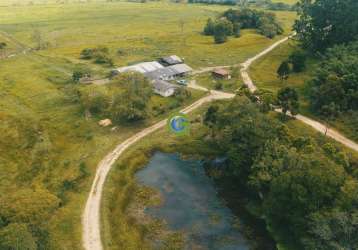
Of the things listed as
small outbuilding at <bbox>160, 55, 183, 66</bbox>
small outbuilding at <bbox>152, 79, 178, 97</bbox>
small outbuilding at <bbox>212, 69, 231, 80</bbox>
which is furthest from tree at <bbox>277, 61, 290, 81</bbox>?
small outbuilding at <bbox>160, 55, 183, 66</bbox>

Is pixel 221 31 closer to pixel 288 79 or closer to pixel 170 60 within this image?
pixel 170 60

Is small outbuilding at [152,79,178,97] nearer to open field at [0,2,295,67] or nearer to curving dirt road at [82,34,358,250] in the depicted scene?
curving dirt road at [82,34,358,250]

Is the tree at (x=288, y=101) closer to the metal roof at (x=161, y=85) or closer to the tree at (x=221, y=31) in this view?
the metal roof at (x=161, y=85)

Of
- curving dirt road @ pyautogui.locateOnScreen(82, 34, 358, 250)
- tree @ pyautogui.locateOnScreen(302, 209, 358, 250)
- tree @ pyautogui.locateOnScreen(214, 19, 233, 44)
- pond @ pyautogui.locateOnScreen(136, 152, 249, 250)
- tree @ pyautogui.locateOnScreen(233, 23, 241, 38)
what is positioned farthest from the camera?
tree @ pyautogui.locateOnScreen(233, 23, 241, 38)

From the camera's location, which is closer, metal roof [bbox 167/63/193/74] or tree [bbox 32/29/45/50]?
metal roof [bbox 167/63/193/74]

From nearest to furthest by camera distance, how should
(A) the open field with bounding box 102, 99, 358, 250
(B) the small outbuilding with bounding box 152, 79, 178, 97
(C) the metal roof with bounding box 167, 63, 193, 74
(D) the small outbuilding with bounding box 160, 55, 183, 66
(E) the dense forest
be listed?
1. (E) the dense forest
2. (A) the open field with bounding box 102, 99, 358, 250
3. (B) the small outbuilding with bounding box 152, 79, 178, 97
4. (C) the metal roof with bounding box 167, 63, 193, 74
5. (D) the small outbuilding with bounding box 160, 55, 183, 66

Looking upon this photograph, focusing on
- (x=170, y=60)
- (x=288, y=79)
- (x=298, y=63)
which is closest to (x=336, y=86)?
(x=288, y=79)

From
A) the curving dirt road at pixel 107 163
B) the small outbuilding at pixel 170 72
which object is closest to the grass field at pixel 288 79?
the curving dirt road at pixel 107 163
